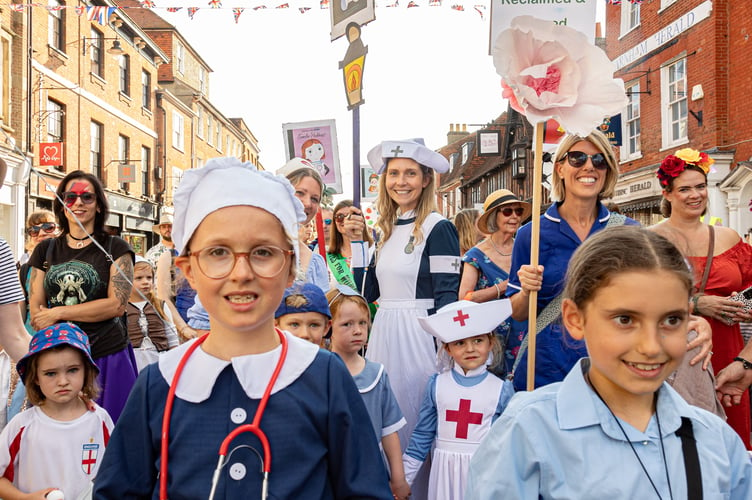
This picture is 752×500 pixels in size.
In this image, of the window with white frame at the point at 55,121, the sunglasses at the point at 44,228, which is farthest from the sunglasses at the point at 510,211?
the window with white frame at the point at 55,121

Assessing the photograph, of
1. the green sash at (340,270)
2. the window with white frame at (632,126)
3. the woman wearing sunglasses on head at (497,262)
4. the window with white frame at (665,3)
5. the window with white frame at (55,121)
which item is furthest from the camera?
the window with white frame at (632,126)

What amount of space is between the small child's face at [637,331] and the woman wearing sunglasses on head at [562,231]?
125cm

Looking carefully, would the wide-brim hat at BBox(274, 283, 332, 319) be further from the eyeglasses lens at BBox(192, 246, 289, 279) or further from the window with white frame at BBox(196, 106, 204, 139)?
the window with white frame at BBox(196, 106, 204, 139)

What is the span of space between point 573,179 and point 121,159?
24.6m

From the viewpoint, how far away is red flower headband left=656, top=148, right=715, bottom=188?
156 inches

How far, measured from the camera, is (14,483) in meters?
3.12

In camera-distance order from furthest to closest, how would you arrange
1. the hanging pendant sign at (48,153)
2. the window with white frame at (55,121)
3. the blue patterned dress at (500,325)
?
the window with white frame at (55,121) → the hanging pendant sign at (48,153) → the blue patterned dress at (500,325)

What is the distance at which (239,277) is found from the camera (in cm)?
158

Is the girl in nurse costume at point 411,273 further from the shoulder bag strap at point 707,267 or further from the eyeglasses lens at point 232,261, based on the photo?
the eyeglasses lens at point 232,261

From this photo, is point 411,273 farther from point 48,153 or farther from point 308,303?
point 48,153

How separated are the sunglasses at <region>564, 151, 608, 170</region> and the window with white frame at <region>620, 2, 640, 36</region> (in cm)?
1834

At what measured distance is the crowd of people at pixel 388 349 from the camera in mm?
1640

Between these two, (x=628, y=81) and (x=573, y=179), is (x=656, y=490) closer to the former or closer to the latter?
(x=573, y=179)

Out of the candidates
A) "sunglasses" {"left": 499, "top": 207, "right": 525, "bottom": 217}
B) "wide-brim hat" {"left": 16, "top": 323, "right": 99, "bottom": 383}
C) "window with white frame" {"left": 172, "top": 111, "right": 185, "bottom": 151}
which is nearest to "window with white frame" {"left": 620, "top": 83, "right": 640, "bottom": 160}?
"sunglasses" {"left": 499, "top": 207, "right": 525, "bottom": 217}
